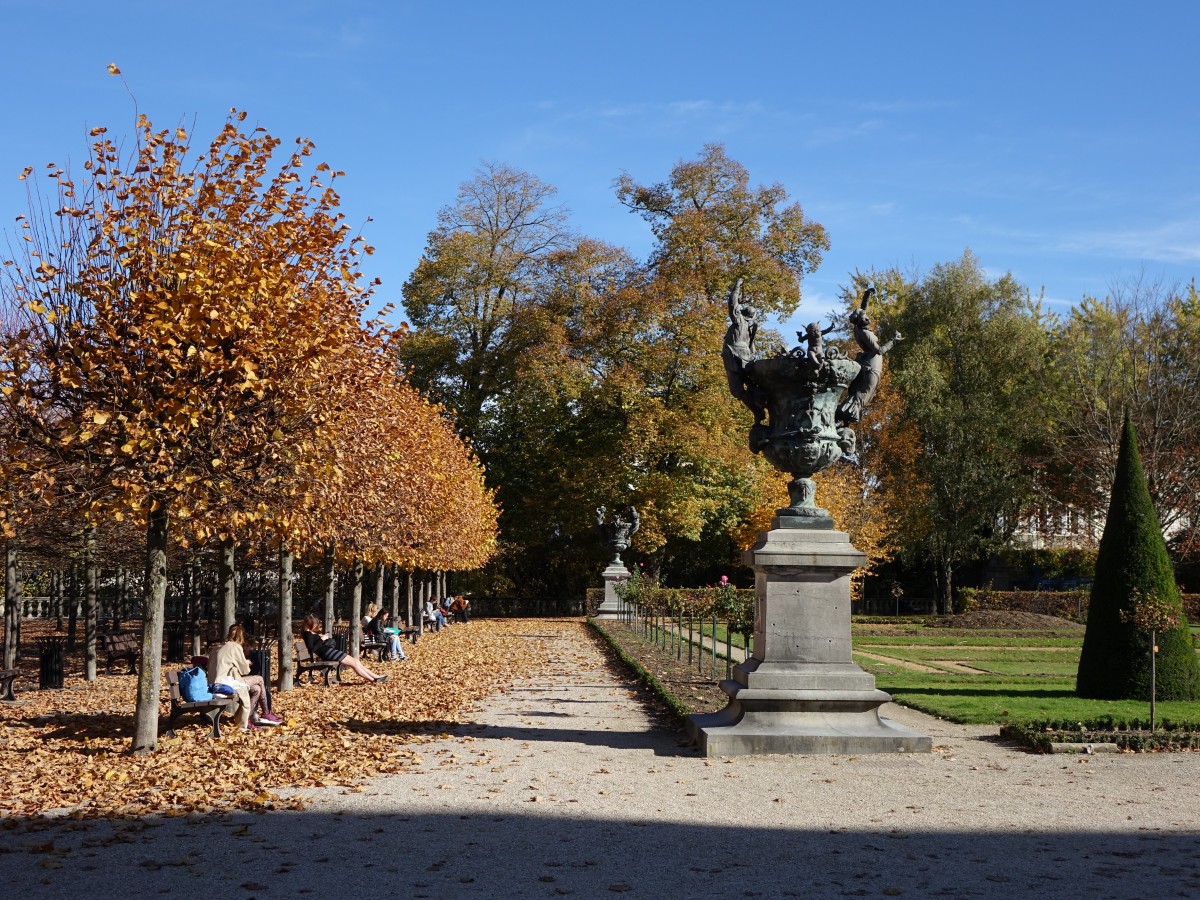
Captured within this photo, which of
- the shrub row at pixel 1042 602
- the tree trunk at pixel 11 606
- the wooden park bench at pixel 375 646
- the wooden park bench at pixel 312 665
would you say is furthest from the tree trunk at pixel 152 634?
the shrub row at pixel 1042 602

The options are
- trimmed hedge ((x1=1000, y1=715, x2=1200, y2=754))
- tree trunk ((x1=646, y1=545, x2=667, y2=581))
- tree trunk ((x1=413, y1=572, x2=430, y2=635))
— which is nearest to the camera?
trimmed hedge ((x1=1000, y1=715, x2=1200, y2=754))

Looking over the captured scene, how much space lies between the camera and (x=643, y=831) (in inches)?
301

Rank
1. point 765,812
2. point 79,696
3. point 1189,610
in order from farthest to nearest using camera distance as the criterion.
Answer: point 1189,610 < point 79,696 < point 765,812

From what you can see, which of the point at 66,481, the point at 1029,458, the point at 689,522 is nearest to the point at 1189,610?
the point at 1029,458

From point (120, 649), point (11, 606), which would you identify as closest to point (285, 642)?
point (11, 606)

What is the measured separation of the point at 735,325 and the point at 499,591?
39.6 m

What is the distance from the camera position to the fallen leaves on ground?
8680 mm

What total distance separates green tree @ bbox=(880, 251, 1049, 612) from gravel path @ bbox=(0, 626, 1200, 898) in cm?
3446

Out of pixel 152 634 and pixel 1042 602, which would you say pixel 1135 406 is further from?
pixel 152 634

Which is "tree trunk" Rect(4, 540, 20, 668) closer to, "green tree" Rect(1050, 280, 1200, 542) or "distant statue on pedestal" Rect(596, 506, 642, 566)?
"distant statue on pedestal" Rect(596, 506, 642, 566)

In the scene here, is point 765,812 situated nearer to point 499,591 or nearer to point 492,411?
point 492,411

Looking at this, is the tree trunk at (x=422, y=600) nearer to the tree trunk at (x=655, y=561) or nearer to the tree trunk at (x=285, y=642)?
the tree trunk at (x=655, y=561)

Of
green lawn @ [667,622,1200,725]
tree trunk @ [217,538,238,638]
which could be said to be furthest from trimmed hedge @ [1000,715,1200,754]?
tree trunk @ [217,538,238,638]

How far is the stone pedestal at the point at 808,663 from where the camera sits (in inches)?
425
